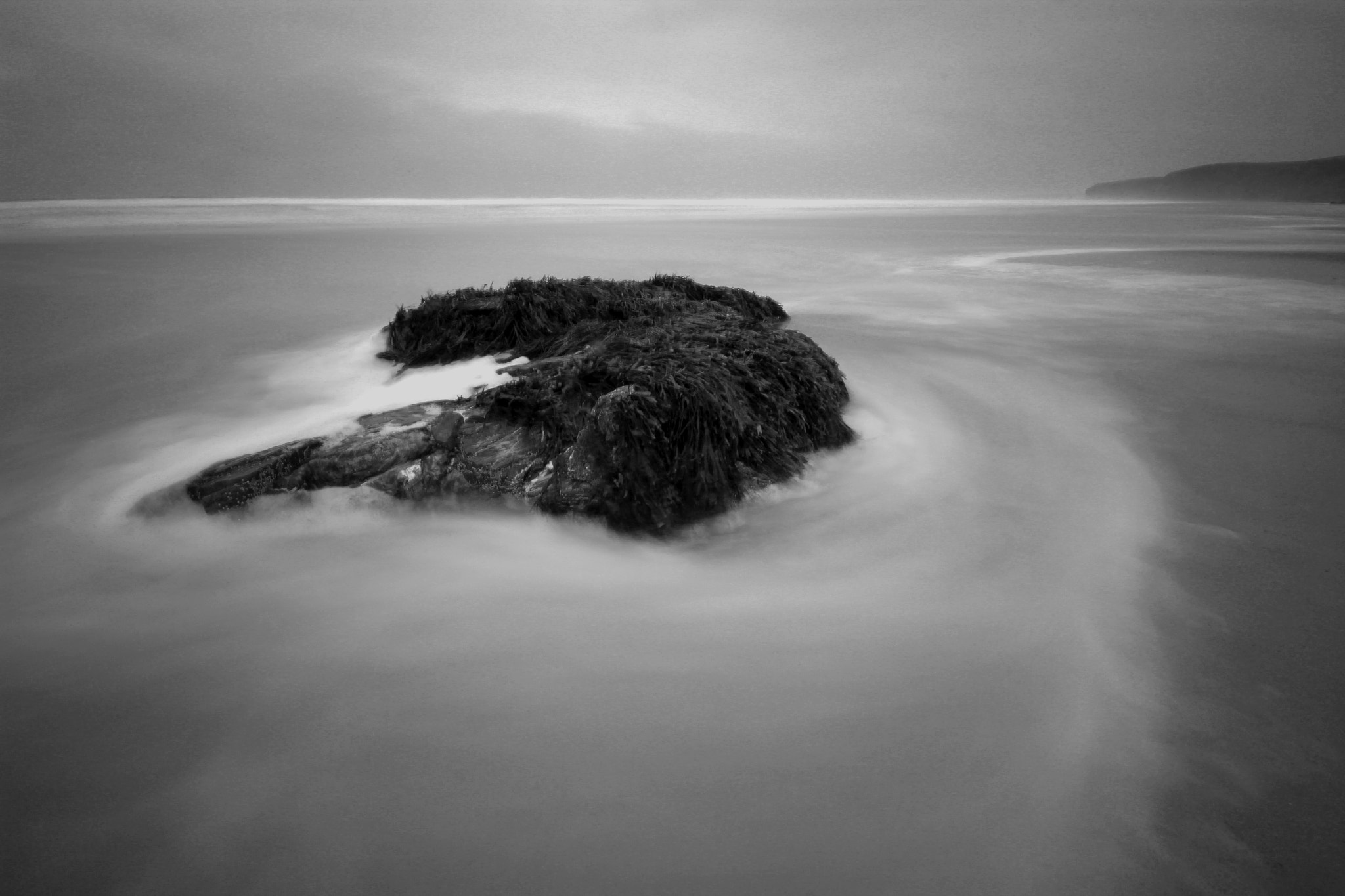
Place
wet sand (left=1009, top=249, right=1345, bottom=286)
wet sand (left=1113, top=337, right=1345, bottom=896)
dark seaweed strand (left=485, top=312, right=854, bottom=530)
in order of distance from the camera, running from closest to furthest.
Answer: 1. wet sand (left=1113, top=337, right=1345, bottom=896)
2. dark seaweed strand (left=485, top=312, right=854, bottom=530)
3. wet sand (left=1009, top=249, right=1345, bottom=286)

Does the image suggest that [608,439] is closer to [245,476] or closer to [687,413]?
[687,413]

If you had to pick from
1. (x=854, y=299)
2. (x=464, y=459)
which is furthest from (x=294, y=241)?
(x=464, y=459)

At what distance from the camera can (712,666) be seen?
1865mm

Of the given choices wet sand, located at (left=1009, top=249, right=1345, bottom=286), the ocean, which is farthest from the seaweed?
wet sand, located at (left=1009, top=249, right=1345, bottom=286)

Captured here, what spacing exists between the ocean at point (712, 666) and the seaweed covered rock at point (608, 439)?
0.38 ft

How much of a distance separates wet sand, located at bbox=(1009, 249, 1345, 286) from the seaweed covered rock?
32.0 feet

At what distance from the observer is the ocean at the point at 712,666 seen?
4.35 ft

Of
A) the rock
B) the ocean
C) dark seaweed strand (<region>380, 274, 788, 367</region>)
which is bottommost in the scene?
the ocean

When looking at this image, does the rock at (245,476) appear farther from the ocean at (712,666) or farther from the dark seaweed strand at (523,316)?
the dark seaweed strand at (523,316)

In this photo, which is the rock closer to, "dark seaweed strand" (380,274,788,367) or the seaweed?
the seaweed

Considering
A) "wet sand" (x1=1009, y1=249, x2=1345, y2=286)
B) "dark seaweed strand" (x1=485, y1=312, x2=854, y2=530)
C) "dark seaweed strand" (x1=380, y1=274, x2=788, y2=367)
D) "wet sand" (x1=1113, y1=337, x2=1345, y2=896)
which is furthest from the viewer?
"wet sand" (x1=1009, y1=249, x2=1345, y2=286)

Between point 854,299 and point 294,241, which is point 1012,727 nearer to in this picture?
point 854,299

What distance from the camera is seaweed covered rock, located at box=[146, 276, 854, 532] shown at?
2.51 meters

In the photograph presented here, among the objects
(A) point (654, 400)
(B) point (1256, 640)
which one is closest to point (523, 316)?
(A) point (654, 400)
